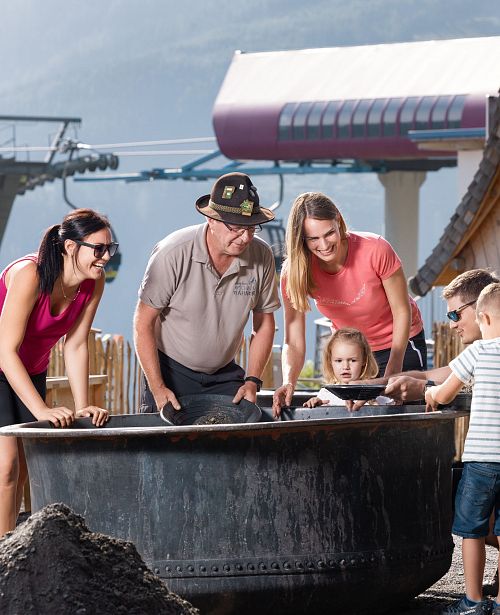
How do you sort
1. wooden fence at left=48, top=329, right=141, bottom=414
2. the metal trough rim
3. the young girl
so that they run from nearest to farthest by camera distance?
the metal trough rim
the young girl
wooden fence at left=48, top=329, right=141, bottom=414

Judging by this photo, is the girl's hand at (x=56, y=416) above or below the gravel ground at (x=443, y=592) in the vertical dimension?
above

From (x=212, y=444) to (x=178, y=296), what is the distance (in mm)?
1052

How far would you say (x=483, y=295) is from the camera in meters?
5.18

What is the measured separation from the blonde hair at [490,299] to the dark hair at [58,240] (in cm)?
156

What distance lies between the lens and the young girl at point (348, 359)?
595cm

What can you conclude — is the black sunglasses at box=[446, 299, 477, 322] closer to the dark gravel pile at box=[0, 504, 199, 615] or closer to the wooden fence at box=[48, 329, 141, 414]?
the dark gravel pile at box=[0, 504, 199, 615]

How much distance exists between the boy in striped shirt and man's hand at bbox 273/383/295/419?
0.82m

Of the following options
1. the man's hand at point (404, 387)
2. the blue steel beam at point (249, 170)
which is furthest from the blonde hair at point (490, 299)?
the blue steel beam at point (249, 170)

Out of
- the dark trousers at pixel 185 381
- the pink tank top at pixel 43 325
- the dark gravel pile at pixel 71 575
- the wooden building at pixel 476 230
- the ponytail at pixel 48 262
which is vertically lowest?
the dark gravel pile at pixel 71 575

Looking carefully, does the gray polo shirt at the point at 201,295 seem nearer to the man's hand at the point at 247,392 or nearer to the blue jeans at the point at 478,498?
the man's hand at the point at 247,392

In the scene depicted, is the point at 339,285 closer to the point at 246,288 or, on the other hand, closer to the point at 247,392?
the point at 246,288

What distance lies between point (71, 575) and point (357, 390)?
194 cm

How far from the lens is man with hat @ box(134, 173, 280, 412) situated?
5484 millimetres

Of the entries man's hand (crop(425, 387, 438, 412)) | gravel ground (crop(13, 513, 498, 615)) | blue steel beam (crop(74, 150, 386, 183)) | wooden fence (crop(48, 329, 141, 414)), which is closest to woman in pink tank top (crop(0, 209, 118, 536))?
man's hand (crop(425, 387, 438, 412))
